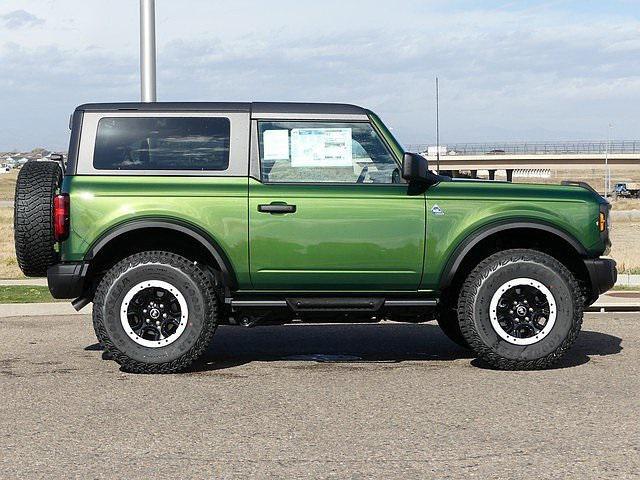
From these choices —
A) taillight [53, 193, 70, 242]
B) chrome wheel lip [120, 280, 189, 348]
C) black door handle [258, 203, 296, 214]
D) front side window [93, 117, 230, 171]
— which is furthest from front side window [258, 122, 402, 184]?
taillight [53, 193, 70, 242]

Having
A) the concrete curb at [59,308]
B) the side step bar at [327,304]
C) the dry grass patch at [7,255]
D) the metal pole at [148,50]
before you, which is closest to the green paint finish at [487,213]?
the side step bar at [327,304]

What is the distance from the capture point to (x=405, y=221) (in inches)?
319

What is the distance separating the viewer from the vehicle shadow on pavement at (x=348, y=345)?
895 cm

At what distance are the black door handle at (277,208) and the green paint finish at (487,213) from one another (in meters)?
1.08

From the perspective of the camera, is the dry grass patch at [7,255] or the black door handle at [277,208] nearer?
the black door handle at [277,208]

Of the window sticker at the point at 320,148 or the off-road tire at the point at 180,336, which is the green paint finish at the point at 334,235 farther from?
the off-road tire at the point at 180,336

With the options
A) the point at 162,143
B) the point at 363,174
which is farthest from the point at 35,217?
the point at 363,174

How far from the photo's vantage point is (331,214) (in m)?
8.03

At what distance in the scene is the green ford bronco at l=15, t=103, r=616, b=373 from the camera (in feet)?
26.2

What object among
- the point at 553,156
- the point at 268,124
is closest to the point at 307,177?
the point at 268,124

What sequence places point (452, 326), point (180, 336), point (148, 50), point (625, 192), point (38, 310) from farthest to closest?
point (625, 192), point (148, 50), point (38, 310), point (452, 326), point (180, 336)

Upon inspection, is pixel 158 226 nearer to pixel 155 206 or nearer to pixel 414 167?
pixel 155 206

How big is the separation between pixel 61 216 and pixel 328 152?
2134 mm

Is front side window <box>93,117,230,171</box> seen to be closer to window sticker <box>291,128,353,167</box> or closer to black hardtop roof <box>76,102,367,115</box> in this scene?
black hardtop roof <box>76,102,367,115</box>
